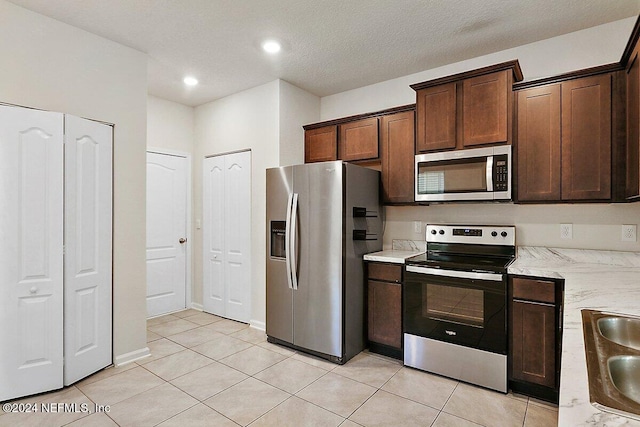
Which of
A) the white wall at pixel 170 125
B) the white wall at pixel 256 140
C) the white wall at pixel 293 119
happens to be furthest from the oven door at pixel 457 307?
the white wall at pixel 170 125

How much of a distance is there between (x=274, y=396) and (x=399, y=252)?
5.81 ft

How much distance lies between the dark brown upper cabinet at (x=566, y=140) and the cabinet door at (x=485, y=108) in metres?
0.14

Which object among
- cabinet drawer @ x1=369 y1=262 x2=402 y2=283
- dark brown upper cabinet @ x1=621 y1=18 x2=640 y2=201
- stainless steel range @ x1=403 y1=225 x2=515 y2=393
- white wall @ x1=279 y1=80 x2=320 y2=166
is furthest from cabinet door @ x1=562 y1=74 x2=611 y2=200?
white wall @ x1=279 y1=80 x2=320 y2=166

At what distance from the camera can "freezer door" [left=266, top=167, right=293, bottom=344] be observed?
11.0ft

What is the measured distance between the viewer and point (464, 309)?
2.63 meters

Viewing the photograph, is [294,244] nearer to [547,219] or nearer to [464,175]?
[464,175]

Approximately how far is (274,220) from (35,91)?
214 cm

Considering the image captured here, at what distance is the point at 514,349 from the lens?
243cm

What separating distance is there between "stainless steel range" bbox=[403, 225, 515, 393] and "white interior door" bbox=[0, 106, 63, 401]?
9.00 ft

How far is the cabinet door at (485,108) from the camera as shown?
2.71 m

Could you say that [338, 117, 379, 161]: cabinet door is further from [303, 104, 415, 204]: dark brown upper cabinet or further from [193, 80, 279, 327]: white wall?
[193, 80, 279, 327]: white wall

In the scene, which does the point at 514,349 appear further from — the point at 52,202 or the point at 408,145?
the point at 52,202

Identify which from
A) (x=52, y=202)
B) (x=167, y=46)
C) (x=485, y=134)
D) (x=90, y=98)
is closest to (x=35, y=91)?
(x=90, y=98)

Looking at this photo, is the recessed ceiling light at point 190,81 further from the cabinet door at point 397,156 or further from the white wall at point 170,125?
the cabinet door at point 397,156
